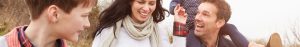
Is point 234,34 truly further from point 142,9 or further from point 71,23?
point 71,23

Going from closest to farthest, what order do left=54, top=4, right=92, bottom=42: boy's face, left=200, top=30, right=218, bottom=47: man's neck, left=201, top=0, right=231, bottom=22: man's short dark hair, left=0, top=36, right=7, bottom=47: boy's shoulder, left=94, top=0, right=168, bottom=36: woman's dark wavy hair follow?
1. left=0, top=36, right=7, bottom=47: boy's shoulder
2. left=54, top=4, right=92, bottom=42: boy's face
3. left=201, top=0, right=231, bottom=22: man's short dark hair
4. left=200, top=30, right=218, bottom=47: man's neck
5. left=94, top=0, right=168, bottom=36: woman's dark wavy hair

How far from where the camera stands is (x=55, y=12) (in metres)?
1.56

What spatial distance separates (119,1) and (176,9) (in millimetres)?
286

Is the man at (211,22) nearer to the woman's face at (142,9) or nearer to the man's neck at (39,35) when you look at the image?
the woman's face at (142,9)

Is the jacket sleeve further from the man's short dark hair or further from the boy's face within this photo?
the boy's face

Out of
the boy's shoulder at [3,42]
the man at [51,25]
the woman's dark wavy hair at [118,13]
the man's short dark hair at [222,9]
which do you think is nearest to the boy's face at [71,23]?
the man at [51,25]

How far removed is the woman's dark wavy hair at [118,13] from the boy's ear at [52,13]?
46.1 inches

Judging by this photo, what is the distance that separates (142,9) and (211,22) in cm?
30

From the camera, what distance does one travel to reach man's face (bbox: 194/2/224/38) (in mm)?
2546

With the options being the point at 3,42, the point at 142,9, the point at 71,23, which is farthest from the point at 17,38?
the point at 142,9

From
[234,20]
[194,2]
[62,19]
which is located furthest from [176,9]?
[62,19]

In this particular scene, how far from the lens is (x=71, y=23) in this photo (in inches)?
63.4

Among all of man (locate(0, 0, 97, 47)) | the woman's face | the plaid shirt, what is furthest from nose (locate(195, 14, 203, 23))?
the plaid shirt

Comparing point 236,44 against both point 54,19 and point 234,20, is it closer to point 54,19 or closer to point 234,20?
point 234,20
